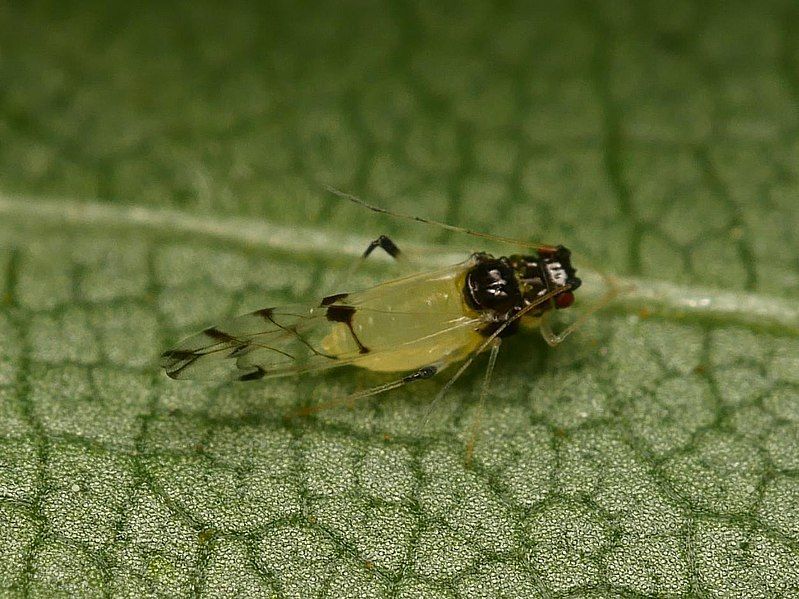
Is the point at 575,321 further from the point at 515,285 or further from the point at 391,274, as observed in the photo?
the point at 391,274

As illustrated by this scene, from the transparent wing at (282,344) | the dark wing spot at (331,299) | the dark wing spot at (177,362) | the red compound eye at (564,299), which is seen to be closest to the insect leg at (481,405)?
the transparent wing at (282,344)

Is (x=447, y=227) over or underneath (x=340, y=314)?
over

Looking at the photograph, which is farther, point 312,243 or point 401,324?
point 312,243

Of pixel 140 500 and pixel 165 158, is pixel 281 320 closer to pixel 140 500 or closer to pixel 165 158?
pixel 140 500

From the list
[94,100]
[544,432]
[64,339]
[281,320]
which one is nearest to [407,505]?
[544,432]

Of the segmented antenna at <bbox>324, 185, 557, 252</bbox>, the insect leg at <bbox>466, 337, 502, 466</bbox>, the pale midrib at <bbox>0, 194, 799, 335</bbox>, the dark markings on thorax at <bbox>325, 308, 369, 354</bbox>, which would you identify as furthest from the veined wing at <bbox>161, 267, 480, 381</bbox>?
the pale midrib at <bbox>0, 194, 799, 335</bbox>

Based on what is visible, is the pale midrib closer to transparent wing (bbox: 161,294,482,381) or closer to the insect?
the insect

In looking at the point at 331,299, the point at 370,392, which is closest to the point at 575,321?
the point at 370,392
